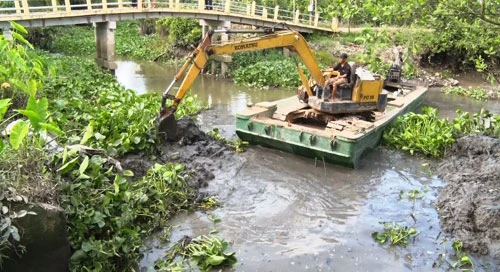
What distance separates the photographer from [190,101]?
14.2 meters

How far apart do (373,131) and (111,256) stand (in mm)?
6904

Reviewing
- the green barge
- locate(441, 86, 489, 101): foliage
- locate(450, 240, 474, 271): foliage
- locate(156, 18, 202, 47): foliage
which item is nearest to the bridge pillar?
locate(156, 18, 202, 47): foliage

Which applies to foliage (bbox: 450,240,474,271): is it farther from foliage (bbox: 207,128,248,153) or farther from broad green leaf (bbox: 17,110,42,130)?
broad green leaf (bbox: 17,110,42,130)

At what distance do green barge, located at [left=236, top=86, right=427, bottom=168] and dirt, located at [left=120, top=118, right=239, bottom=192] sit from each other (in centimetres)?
90

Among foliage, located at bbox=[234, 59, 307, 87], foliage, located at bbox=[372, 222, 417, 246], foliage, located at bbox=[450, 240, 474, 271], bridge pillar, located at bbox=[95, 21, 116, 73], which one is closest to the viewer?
foliage, located at bbox=[450, 240, 474, 271]

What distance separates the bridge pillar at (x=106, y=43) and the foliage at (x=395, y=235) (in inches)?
606

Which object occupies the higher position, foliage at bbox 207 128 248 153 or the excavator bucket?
the excavator bucket

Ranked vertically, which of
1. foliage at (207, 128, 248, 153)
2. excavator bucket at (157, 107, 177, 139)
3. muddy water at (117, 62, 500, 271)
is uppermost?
excavator bucket at (157, 107, 177, 139)

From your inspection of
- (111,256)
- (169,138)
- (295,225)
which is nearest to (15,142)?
(111,256)

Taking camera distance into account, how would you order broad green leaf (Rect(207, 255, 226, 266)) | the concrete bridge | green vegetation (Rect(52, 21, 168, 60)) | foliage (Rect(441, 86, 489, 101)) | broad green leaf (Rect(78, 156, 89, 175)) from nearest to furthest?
broad green leaf (Rect(78, 156, 89, 175)) < broad green leaf (Rect(207, 255, 226, 266)) < the concrete bridge < foliage (Rect(441, 86, 489, 101)) < green vegetation (Rect(52, 21, 168, 60))

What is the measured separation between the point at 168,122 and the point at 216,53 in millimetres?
1813

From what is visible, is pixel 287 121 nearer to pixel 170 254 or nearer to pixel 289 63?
pixel 170 254

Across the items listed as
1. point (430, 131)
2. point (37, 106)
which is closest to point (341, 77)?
point (430, 131)

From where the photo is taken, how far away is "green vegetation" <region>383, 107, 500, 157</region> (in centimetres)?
1123
